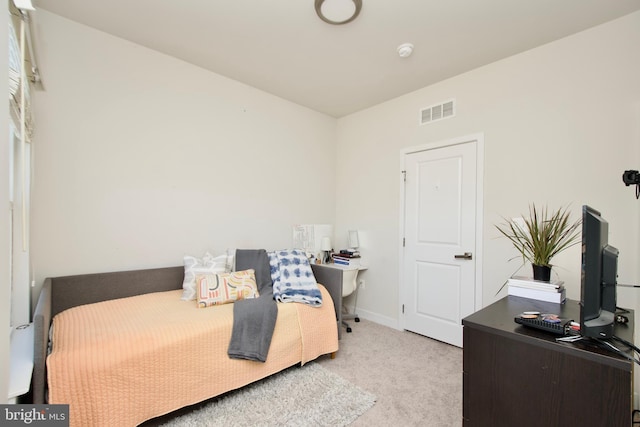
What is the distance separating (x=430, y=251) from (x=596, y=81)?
1.83 m

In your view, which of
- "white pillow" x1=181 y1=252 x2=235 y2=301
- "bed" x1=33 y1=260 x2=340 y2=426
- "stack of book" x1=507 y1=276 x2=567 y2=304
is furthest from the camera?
"white pillow" x1=181 y1=252 x2=235 y2=301

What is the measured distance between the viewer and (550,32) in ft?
6.98

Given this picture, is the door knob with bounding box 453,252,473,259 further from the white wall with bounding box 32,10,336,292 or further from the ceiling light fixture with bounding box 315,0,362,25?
the ceiling light fixture with bounding box 315,0,362,25

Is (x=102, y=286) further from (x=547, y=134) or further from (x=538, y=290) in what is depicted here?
(x=547, y=134)

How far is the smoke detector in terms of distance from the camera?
2264 mm

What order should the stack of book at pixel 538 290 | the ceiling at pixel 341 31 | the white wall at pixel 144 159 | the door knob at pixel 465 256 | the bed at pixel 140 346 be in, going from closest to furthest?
the bed at pixel 140 346
the stack of book at pixel 538 290
the ceiling at pixel 341 31
the white wall at pixel 144 159
the door knob at pixel 465 256

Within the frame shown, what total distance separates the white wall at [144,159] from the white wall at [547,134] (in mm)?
1459

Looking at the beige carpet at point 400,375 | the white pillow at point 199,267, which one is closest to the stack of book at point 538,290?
the beige carpet at point 400,375

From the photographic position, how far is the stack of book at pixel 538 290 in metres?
1.65

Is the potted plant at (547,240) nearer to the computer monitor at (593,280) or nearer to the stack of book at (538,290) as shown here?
the stack of book at (538,290)

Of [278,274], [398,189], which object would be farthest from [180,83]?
[398,189]

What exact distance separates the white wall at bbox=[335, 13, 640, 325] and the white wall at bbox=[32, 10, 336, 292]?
1459 mm

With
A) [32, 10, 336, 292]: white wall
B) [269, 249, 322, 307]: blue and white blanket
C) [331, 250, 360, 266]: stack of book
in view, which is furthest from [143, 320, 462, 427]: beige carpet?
[32, 10, 336, 292]: white wall

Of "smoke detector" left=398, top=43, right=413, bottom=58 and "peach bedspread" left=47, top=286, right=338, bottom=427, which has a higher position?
"smoke detector" left=398, top=43, right=413, bottom=58
